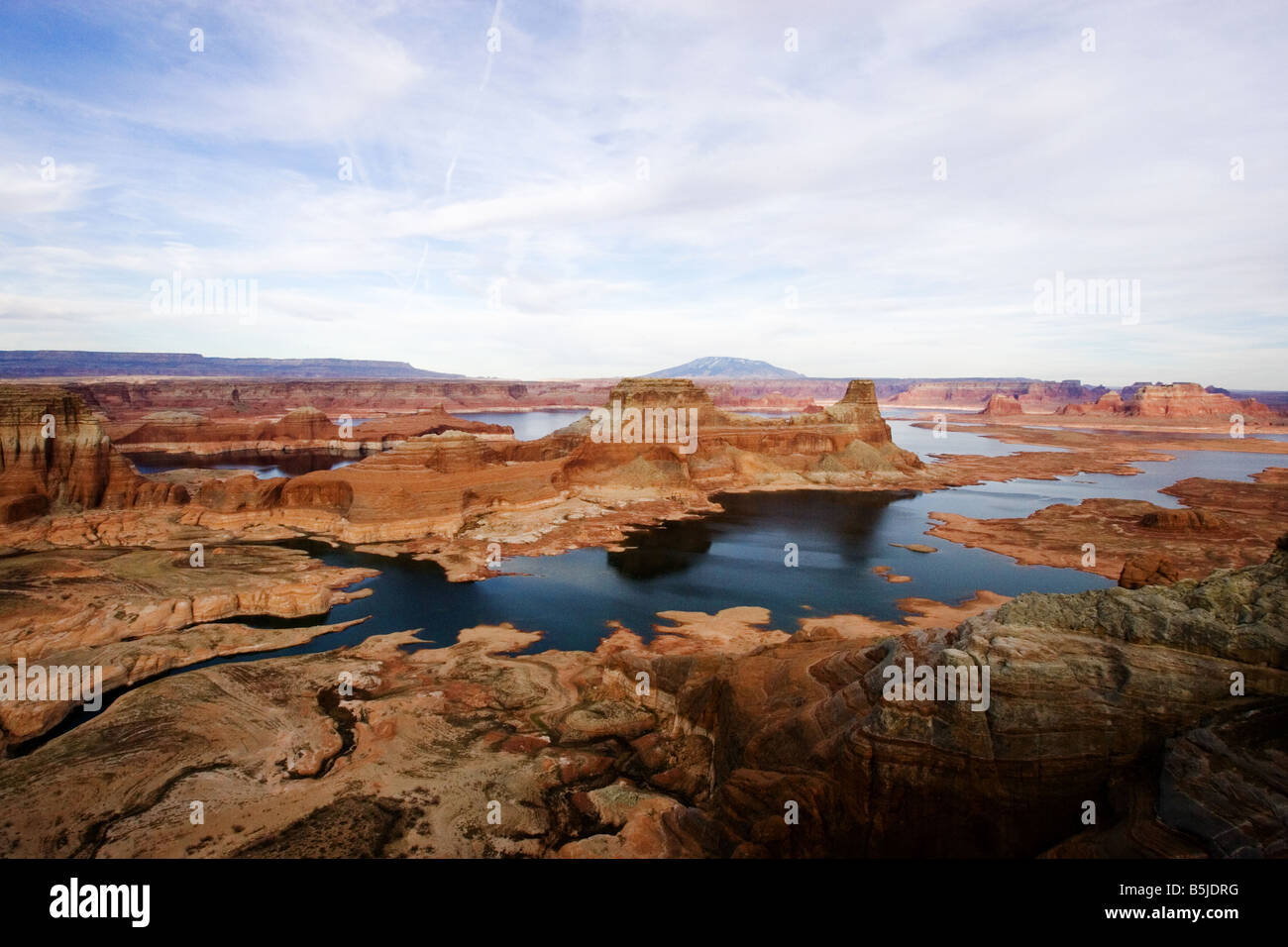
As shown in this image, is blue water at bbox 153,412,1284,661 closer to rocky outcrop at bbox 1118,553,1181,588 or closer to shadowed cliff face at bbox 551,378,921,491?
shadowed cliff face at bbox 551,378,921,491

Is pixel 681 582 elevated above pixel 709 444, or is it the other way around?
pixel 709 444

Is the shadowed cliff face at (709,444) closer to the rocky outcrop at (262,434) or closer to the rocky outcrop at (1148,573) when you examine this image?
the rocky outcrop at (262,434)

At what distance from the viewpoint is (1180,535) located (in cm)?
4266

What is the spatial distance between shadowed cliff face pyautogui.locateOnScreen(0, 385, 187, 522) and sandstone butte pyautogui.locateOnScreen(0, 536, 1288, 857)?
3009cm

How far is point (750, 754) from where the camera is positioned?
42.9 ft

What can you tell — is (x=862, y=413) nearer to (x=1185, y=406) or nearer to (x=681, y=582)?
(x=681, y=582)

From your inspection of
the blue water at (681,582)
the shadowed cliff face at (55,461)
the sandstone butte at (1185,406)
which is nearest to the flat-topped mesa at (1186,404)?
the sandstone butte at (1185,406)

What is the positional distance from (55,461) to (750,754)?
157 feet

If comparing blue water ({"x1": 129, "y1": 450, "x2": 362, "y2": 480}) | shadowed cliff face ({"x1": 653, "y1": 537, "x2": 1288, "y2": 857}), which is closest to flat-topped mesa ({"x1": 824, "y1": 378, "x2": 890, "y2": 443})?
blue water ({"x1": 129, "y1": 450, "x2": 362, "y2": 480})

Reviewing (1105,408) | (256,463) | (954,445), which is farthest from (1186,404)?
(256,463)

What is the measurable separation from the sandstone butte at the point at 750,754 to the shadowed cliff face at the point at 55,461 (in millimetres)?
30094

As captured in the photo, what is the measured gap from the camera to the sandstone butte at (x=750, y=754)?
928 centimetres

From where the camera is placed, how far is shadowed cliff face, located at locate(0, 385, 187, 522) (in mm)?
37000

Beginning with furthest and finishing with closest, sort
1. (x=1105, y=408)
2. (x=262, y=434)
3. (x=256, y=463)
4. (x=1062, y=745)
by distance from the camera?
1. (x=1105, y=408)
2. (x=262, y=434)
3. (x=256, y=463)
4. (x=1062, y=745)
